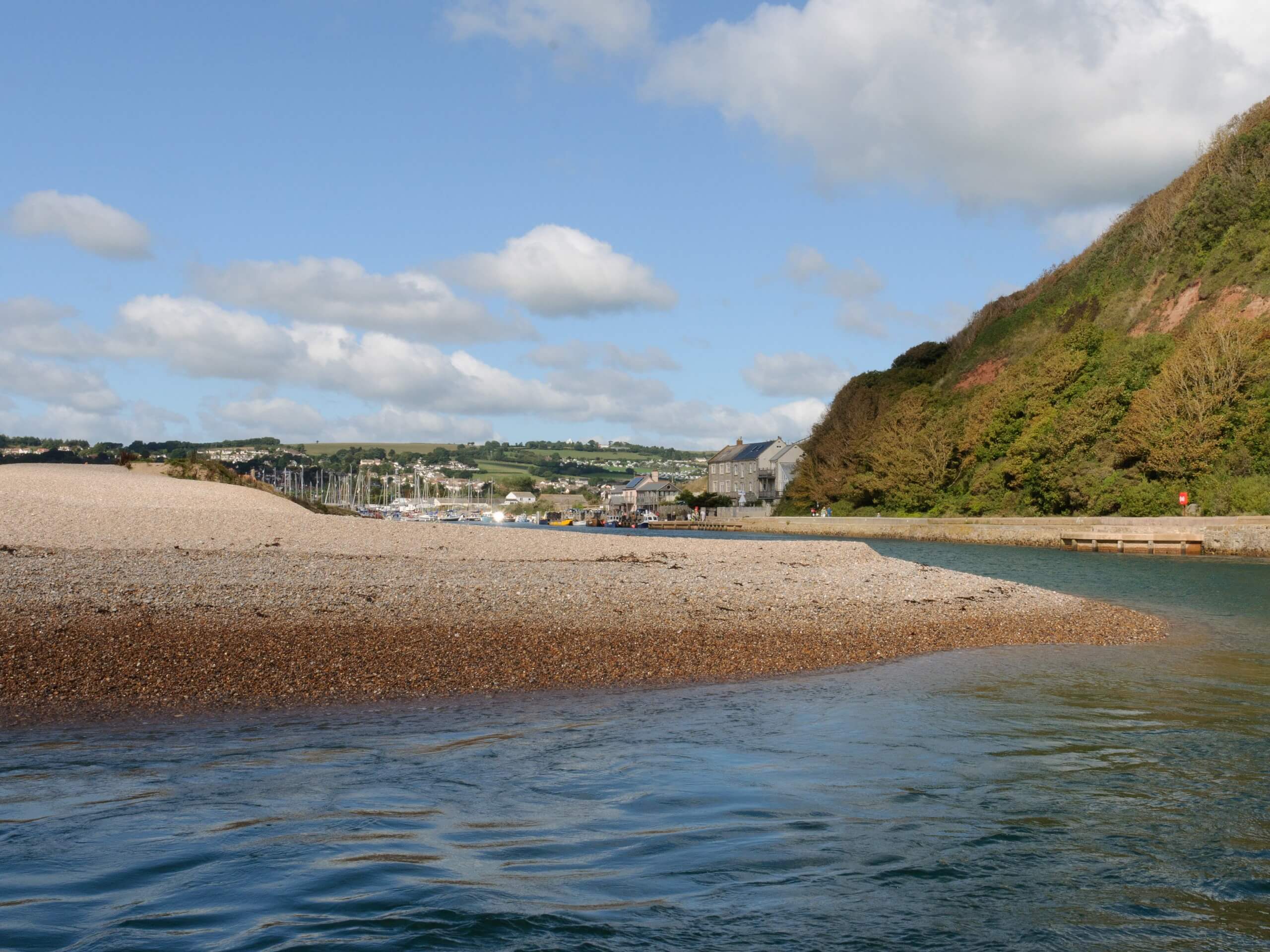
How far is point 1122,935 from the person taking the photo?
19.6 ft

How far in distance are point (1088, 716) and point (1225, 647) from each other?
832cm

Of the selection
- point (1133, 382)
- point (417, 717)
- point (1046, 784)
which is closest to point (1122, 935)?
point (1046, 784)

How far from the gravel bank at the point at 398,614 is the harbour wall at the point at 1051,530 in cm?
2888

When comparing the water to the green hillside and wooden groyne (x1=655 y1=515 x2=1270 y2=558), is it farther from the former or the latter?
the green hillside

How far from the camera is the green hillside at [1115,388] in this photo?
57.8 meters

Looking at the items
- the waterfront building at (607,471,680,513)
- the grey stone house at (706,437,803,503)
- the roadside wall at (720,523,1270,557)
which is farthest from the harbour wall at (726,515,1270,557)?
the waterfront building at (607,471,680,513)

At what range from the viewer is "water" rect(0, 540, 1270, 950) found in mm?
6031

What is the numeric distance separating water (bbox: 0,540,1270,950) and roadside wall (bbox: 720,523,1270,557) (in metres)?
42.3

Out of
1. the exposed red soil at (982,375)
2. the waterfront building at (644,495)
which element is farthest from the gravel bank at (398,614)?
the waterfront building at (644,495)

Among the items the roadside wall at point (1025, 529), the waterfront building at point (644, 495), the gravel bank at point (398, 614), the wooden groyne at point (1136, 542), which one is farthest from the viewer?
the waterfront building at point (644, 495)

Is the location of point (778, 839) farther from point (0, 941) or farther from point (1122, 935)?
point (0, 941)

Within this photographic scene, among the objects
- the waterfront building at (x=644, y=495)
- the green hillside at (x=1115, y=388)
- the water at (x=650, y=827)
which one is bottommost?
the water at (x=650, y=827)

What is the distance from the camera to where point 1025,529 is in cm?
6406

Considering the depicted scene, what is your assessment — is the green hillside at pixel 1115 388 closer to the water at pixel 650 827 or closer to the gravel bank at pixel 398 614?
the gravel bank at pixel 398 614
